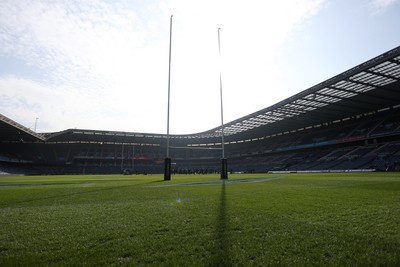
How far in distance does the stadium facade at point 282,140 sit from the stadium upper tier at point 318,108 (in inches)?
4.8

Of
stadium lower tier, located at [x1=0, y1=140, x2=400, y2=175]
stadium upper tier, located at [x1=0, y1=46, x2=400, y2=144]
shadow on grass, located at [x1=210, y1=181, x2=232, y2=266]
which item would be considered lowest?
shadow on grass, located at [x1=210, y1=181, x2=232, y2=266]

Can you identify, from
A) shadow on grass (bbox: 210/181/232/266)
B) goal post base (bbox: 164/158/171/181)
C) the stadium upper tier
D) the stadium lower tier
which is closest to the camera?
shadow on grass (bbox: 210/181/232/266)

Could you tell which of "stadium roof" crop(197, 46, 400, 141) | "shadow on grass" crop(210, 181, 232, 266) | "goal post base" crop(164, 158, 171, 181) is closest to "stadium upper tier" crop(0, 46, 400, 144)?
"stadium roof" crop(197, 46, 400, 141)

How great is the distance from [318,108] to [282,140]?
24116 millimetres

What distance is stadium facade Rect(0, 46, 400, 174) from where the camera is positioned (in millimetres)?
39344

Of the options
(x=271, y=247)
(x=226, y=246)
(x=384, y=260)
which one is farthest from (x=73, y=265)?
(x=384, y=260)

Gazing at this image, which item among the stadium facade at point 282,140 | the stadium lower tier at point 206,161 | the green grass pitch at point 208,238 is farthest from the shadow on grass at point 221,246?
the stadium lower tier at point 206,161

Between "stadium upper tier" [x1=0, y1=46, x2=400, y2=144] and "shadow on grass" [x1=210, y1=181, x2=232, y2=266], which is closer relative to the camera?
"shadow on grass" [x1=210, y1=181, x2=232, y2=266]

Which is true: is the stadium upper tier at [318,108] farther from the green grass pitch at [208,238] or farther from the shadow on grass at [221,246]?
the shadow on grass at [221,246]

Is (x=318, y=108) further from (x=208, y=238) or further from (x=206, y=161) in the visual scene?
(x=208, y=238)

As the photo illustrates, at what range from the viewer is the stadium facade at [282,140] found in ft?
129

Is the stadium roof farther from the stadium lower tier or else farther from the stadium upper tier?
the stadium lower tier

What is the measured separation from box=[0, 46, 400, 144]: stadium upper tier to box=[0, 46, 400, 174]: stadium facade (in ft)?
0.40

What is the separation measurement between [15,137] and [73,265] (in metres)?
77.5
